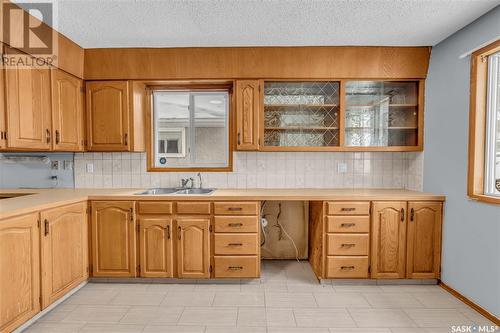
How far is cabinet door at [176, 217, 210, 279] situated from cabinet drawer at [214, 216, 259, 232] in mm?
100

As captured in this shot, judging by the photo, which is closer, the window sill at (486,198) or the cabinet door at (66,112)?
the window sill at (486,198)

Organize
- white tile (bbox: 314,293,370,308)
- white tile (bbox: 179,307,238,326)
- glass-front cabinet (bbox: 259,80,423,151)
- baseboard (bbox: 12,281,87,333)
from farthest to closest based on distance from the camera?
glass-front cabinet (bbox: 259,80,423,151)
white tile (bbox: 314,293,370,308)
white tile (bbox: 179,307,238,326)
baseboard (bbox: 12,281,87,333)

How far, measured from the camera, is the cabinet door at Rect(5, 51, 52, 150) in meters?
2.01

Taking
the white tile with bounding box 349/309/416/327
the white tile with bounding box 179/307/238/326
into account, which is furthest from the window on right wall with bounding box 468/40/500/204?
the white tile with bounding box 179/307/238/326

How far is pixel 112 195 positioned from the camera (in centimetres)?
257

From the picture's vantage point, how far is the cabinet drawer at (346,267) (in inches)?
102

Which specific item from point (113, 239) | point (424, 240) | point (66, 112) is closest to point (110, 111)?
point (66, 112)

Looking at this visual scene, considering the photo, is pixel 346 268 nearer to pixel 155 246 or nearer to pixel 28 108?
pixel 155 246

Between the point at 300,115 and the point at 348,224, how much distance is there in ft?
3.80

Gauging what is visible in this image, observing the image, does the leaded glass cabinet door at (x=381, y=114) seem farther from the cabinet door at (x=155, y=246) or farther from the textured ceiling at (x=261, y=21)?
the cabinet door at (x=155, y=246)

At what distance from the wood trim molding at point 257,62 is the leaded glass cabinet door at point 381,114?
0.13 metres

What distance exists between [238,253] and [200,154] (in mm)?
1235

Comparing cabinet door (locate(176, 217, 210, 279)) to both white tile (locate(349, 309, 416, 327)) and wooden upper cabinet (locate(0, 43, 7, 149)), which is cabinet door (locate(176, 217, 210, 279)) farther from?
wooden upper cabinet (locate(0, 43, 7, 149))

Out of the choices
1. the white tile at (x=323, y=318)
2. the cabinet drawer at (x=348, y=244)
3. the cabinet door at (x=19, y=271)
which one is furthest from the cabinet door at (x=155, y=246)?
the cabinet drawer at (x=348, y=244)
